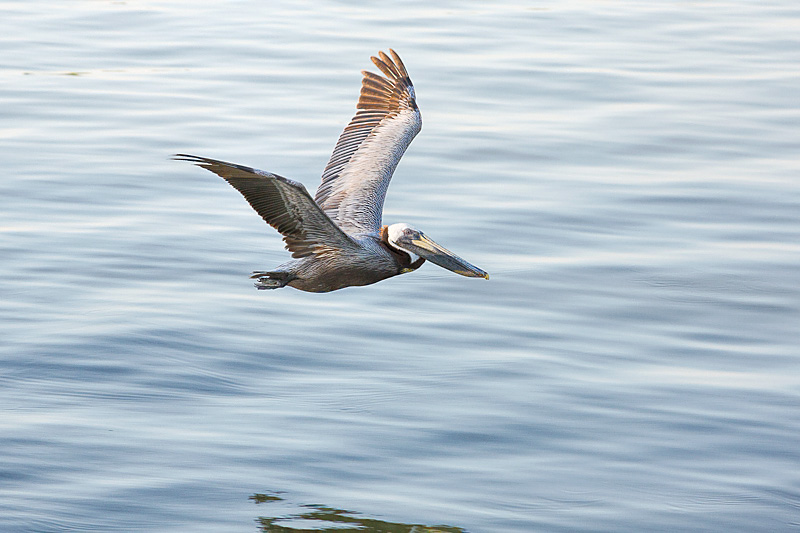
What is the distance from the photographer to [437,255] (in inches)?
324

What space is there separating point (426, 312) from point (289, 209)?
310 centimetres

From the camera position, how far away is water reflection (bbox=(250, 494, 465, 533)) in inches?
307

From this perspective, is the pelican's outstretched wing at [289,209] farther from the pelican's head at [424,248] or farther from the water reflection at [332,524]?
the water reflection at [332,524]

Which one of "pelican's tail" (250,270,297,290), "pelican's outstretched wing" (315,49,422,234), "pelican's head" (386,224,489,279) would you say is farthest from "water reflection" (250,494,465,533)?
"pelican's outstretched wing" (315,49,422,234)

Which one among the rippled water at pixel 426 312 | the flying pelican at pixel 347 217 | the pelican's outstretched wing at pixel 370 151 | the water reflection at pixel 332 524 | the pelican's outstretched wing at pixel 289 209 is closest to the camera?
the pelican's outstretched wing at pixel 289 209

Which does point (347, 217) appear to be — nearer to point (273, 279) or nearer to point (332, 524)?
point (273, 279)

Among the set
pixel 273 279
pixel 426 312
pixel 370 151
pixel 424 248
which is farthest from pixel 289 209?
pixel 426 312

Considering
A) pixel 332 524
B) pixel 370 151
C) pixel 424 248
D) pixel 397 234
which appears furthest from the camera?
pixel 370 151

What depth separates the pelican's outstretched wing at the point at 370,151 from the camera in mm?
9180

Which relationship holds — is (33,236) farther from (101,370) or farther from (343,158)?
(343,158)

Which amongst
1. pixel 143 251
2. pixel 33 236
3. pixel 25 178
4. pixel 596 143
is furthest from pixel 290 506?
pixel 596 143

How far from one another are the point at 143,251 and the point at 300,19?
10265mm

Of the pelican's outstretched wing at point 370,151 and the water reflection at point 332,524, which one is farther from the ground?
the pelican's outstretched wing at point 370,151

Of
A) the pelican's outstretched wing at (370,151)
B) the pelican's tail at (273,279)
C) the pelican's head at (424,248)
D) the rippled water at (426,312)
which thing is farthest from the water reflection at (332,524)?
the pelican's outstretched wing at (370,151)
